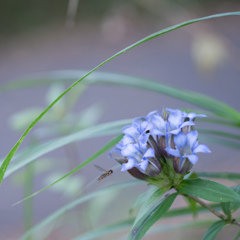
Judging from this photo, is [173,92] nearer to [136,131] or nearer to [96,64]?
[136,131]

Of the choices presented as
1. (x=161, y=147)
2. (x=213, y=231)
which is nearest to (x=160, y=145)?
(x=161, y=147)

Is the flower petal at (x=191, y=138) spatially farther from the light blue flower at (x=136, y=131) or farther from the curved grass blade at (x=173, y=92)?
the curved grass blade at (x=173, y=92)

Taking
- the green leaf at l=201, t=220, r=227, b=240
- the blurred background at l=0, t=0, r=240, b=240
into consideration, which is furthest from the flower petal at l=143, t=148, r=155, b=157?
the blurred background at l=0, t=0, r=240, b=240

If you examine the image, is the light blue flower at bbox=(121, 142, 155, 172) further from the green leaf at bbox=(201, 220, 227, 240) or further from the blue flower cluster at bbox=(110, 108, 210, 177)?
the green leaf at bbox=(201, 220, 227, 240)

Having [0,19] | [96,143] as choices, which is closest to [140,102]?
[96,143]

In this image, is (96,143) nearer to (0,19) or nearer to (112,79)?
(112,79)

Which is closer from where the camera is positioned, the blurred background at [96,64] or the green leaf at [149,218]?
the green leaf at [149,218]

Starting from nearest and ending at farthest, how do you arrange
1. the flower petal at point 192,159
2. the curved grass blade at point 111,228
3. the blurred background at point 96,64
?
1. the flower petal at point 192,159
2. the curved grass blade at point 111,228
3. the blurred background at point 96,64

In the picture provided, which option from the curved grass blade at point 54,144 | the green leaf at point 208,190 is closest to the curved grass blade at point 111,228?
the curved grass blade at point 54,144
